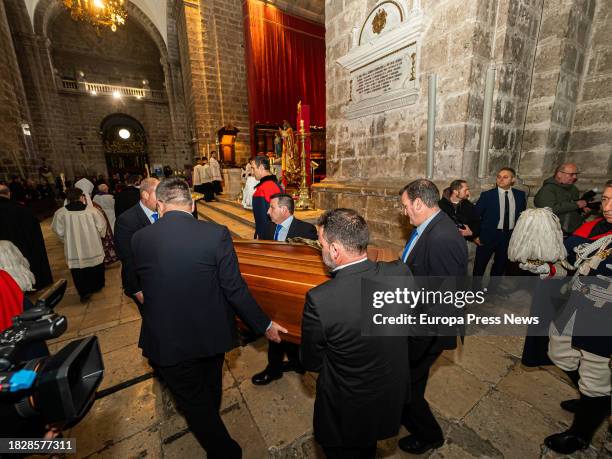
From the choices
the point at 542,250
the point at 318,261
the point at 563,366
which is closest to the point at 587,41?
the point at 542,250

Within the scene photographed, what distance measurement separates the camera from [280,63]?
11.3 m

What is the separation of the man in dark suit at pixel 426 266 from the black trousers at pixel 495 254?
242 cm

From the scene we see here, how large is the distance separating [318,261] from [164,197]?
3.76 ft

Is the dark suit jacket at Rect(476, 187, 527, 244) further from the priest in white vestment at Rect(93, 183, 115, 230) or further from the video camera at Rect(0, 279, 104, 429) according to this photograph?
the priest in white vestment at Rect(93, 183, 115, 230)

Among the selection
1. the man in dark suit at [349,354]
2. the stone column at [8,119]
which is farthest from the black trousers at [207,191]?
the man in dark suit at [349,354]

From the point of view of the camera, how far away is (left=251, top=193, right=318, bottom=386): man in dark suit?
231cm

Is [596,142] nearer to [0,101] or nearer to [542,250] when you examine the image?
[542,250]

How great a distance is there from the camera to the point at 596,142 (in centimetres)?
362

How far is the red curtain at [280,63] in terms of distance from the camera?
10.7m

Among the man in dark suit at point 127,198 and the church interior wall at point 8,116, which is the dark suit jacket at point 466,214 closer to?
the man in dark suit at point 127,198

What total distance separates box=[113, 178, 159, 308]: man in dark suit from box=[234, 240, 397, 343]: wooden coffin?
36.5 inches

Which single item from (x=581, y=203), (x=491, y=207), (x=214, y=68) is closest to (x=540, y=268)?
(x=491, y=207)

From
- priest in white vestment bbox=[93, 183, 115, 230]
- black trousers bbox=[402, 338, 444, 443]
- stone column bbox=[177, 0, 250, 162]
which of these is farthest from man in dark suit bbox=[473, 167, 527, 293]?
stone column bbox=[177, 0, 250, 162]

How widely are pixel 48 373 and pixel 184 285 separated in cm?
61
